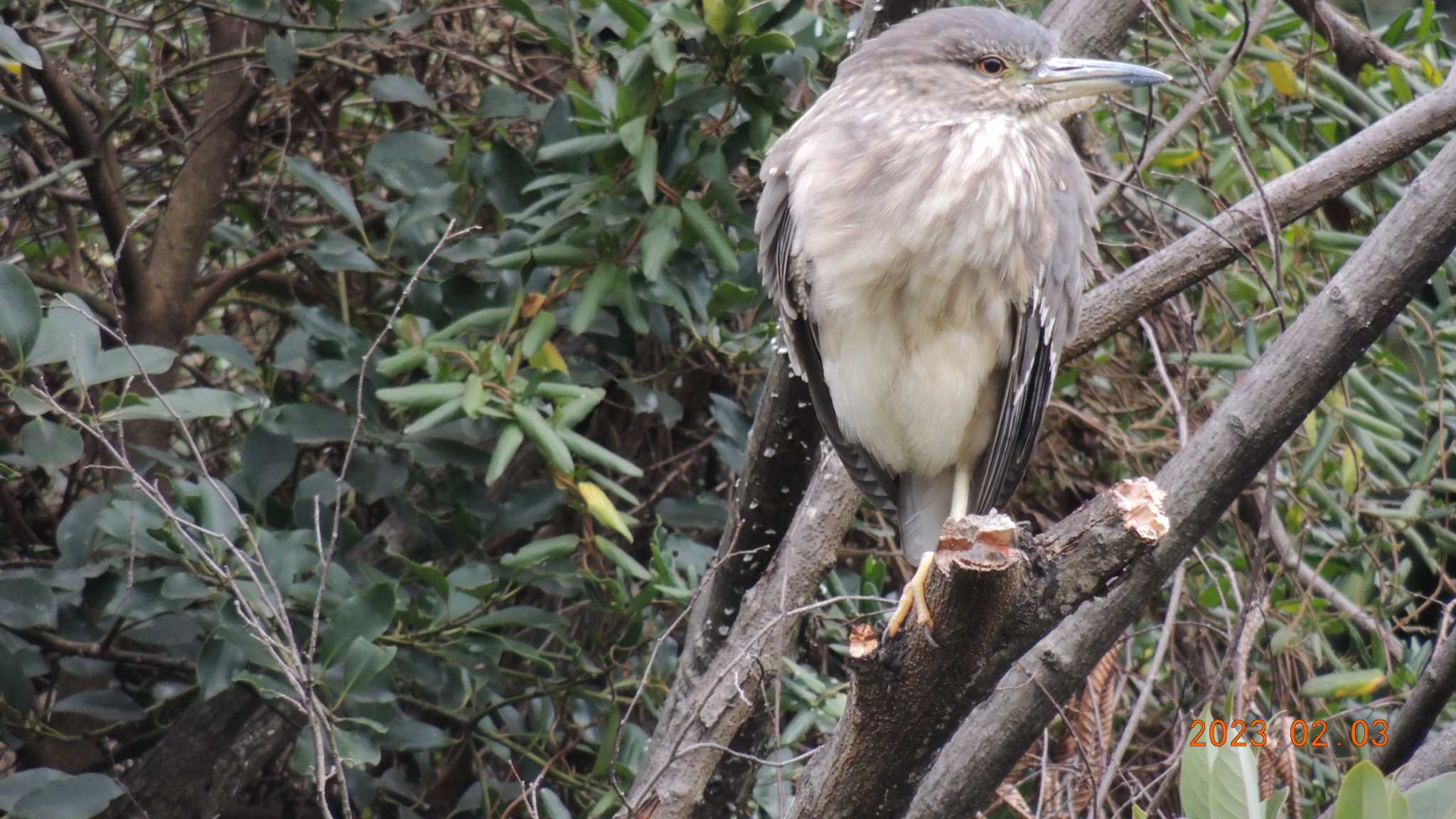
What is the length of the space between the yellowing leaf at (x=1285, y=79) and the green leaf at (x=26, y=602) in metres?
2.85

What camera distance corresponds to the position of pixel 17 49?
2334 millimetres

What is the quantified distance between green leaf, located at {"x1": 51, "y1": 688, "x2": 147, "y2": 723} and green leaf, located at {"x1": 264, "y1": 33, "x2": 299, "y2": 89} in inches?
50.5

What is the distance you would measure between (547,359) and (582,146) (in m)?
0.45

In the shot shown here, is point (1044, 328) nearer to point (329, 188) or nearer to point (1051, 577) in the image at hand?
point (1051, 577)

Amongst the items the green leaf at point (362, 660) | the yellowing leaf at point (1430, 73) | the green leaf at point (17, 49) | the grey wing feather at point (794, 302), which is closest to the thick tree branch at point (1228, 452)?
the grey wing feather at point (794, 302)

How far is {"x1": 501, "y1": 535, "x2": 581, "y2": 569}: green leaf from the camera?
2.63m

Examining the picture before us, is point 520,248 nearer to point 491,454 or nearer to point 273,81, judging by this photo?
point 491,454

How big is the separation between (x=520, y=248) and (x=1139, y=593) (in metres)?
1.40

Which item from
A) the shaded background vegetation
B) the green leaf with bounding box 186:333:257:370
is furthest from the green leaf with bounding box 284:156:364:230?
the green leaf with bounding box 186:333:257:370

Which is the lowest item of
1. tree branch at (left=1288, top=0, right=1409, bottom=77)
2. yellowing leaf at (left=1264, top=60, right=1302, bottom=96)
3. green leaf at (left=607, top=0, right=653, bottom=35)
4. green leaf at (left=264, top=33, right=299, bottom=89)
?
yellowing leaf at (left=1264, top=60, right=1302, bottom=96)

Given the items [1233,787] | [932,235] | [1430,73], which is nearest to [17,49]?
[932,235]

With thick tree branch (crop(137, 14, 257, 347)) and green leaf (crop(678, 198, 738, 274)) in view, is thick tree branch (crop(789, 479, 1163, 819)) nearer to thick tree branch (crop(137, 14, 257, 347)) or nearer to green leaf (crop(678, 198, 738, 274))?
green leaf (crop(678, 198, 738, 274))

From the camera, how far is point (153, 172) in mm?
3314

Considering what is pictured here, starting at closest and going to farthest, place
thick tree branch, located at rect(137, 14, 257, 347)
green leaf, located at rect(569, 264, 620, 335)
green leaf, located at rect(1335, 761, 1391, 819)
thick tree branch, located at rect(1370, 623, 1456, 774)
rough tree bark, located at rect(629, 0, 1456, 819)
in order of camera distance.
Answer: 1. green leaf, located at rect(1335, 761, 1391, 819)
2. rough tree bark, located at rect(629, 0, 1456, 819)
3. thick tree branch, located at rect(1370, 623, 1456, 774)
4. green leaf, located at rect(569, 264, 620, 335)
5. thick tree branch, located at rect(137, 14, 257, 347)
